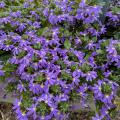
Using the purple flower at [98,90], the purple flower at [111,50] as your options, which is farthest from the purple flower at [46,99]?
the purple flower at [111,50]

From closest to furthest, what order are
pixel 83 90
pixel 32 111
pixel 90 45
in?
pixel 32 111
pixel 83 90
pixel 90 45

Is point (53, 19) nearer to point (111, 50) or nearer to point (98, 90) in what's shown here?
point (111, 50)

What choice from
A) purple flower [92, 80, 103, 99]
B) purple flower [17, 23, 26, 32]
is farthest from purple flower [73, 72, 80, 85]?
purple flower [17, 23, 26, 32]

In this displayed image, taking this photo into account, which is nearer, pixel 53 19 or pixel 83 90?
pixel 83 90

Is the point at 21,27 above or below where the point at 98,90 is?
above

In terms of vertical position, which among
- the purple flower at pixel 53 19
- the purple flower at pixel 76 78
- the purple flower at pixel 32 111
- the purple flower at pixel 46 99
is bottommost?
the purple flower at pixel 32 111

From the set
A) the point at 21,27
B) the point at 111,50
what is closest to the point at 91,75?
the point at 111,50

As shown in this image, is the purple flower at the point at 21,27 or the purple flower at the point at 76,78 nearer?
the purple flower at the point at 76,78

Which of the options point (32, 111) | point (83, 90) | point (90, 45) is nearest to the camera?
point (32, 111)

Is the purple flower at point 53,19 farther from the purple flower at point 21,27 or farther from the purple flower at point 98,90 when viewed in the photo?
the purple flower at point 98,90

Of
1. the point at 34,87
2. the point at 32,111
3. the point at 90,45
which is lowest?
the point at 32,111
